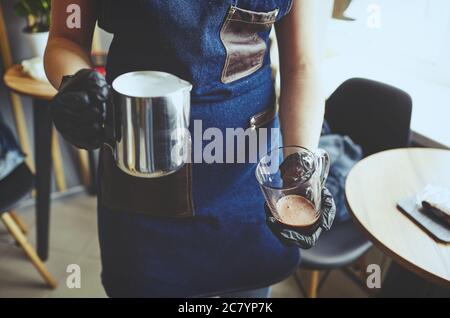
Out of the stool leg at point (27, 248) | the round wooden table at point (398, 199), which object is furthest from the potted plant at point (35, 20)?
the round wooden table at point (398, 199)

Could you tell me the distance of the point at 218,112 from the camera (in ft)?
2.46

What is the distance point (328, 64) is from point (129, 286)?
1515mm

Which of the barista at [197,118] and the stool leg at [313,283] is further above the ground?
the barista at [197,118]

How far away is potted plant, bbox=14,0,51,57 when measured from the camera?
67.6 inches

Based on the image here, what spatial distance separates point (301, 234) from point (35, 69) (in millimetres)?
1421

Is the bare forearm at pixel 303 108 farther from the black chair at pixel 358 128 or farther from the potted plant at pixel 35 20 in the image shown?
the potted plant at pixel 35 20

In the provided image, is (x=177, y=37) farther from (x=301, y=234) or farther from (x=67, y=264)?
(x=67, y=264)

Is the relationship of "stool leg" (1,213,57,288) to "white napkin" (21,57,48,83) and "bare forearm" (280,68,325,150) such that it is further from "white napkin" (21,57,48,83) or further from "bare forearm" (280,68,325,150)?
"bare forearm" (280,68,325,150)

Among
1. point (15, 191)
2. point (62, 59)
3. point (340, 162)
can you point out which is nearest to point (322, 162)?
point (62, 59)

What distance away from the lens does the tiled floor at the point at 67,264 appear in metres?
1.79

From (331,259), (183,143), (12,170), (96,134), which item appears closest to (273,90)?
(183,143)

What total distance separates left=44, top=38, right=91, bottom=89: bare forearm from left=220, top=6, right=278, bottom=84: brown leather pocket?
259mm

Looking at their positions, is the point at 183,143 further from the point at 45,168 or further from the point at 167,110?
the point at 45,168

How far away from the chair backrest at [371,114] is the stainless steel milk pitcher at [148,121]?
3.53 ft
